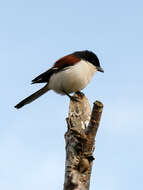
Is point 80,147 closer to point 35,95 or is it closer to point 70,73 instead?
point 70,73

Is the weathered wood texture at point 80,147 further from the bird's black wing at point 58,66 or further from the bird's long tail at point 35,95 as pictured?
the bird's long tail at point 35,95

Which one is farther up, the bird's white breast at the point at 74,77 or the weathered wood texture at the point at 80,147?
the bird's white breast at the point at 74,77

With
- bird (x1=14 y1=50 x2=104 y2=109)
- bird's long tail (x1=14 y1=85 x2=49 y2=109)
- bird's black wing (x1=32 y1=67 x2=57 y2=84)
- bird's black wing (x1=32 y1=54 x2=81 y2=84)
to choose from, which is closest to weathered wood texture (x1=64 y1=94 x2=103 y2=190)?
bird (x1=14 y1=50 x2=104 y2=109)

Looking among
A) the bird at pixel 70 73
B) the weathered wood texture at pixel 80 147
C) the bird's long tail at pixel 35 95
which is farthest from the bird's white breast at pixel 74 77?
the weathered wood texture at pixel 80 147

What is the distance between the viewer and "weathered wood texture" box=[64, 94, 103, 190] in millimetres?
4266

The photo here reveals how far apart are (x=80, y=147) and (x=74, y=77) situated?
3100mm

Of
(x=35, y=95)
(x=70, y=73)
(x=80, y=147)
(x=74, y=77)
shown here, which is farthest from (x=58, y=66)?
(x=80, y=147)

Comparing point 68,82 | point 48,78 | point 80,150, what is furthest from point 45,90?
point 80,150

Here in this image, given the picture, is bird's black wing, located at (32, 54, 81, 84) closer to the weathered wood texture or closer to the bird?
the bird

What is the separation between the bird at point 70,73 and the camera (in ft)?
24.8

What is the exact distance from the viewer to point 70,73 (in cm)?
757

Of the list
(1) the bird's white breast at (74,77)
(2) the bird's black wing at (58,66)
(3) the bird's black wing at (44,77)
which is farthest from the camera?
(3) the bird's black wing at (44,77)

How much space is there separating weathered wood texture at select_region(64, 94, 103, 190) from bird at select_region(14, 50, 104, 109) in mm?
2395

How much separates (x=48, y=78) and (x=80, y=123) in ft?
11.2
